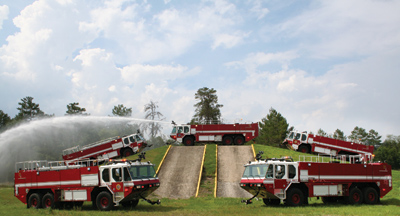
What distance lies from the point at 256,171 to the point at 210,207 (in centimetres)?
302

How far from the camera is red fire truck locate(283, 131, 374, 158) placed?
3759cm

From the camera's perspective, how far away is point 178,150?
36625 millimetres

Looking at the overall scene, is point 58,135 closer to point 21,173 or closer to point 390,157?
point 21,173

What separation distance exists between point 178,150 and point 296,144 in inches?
538

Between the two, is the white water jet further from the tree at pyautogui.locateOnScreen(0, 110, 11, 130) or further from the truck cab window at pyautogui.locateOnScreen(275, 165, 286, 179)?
the truck cab window at pyautogui.locateOnScreen(275, 165, 286, 179)

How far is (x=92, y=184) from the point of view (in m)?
17.8

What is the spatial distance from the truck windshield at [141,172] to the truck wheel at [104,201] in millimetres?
1572

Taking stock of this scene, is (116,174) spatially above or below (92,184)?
above

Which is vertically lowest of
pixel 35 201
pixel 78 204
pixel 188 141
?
pixel 78 204

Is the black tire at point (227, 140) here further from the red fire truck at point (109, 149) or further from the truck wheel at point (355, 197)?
the truck wheel at point (355, 197)

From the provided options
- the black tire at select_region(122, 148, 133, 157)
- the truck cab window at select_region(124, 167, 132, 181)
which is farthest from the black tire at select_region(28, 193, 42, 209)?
the black tire at select_region(122, 148, 133, 157)

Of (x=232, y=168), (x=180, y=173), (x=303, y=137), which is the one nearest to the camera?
(x=180, y=173)

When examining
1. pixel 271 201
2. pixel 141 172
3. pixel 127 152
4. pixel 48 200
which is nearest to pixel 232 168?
pixel 271 201

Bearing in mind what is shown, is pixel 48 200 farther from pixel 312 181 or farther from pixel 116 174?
pixel 312 181
